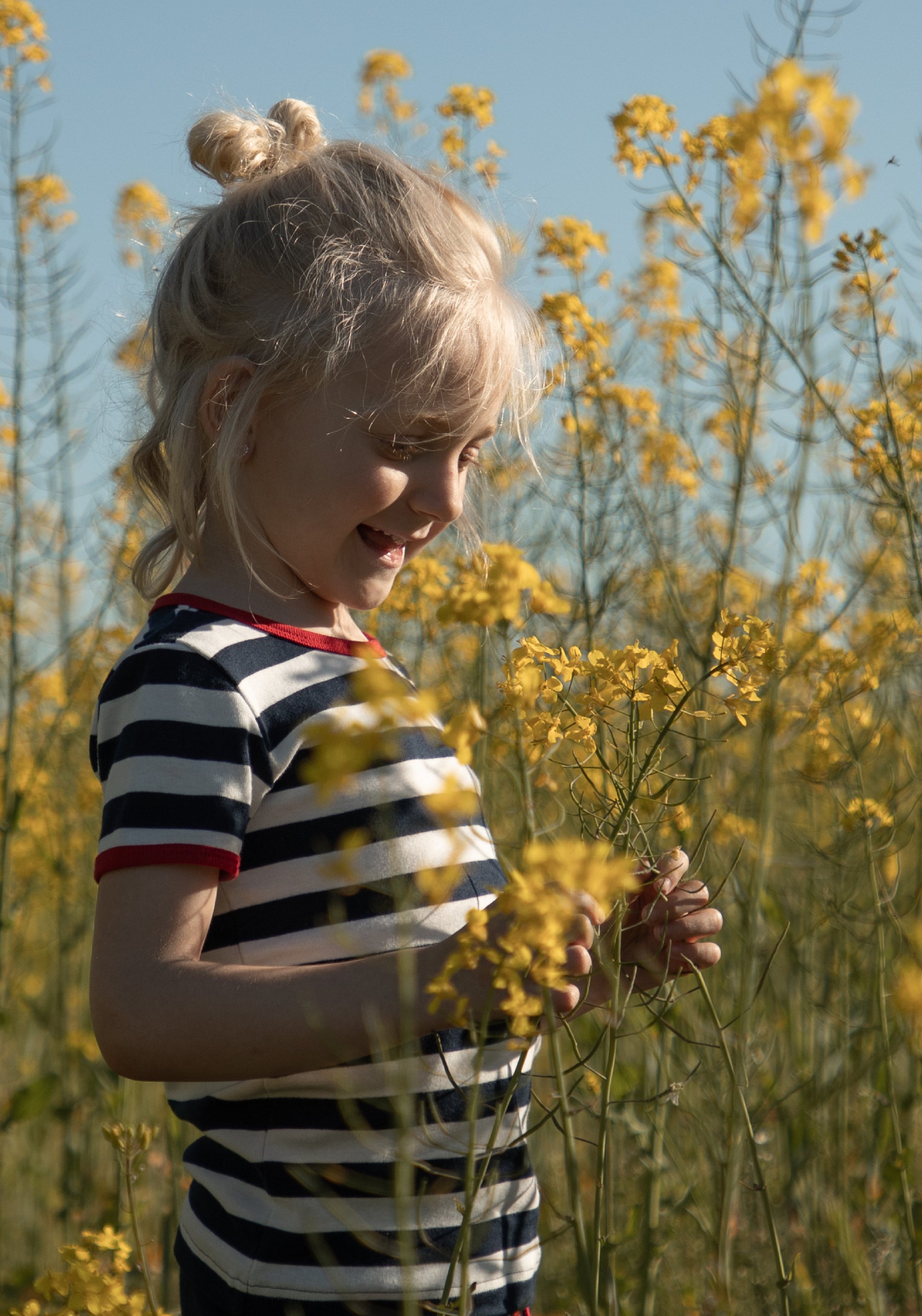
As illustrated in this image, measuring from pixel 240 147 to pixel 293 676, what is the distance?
2.27 ft

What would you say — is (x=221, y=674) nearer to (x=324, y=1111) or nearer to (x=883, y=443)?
(x=324, y=1111)

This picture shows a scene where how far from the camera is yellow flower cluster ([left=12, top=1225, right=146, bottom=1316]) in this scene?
121 centimetres

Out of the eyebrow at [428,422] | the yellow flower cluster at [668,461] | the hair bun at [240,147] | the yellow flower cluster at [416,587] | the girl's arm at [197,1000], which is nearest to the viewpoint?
the girl's arm at [197,1000]

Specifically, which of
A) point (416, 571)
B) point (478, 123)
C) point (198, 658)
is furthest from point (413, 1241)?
point (478, 123)

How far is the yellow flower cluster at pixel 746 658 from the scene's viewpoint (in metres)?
1.00

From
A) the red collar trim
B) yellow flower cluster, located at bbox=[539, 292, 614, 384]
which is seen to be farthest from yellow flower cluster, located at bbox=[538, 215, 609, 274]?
the red collar trim

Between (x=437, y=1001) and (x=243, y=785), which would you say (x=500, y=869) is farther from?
(x=437, y=1001)

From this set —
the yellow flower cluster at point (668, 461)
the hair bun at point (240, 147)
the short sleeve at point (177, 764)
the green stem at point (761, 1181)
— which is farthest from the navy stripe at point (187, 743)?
the yellow flower cluster at point (668, 461)

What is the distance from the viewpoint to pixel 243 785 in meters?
1.03

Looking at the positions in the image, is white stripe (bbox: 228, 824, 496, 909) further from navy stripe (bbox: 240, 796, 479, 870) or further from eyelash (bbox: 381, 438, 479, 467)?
eyelash (bbox: 381, 438, 479, 467)

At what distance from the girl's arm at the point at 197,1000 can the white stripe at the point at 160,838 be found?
0.07 ft

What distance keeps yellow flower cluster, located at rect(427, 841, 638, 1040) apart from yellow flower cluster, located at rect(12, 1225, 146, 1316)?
29.6 inches

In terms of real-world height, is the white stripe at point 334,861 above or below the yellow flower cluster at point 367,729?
below

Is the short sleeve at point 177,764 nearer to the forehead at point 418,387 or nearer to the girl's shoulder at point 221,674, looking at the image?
the girl's shoulder at point 221,674
